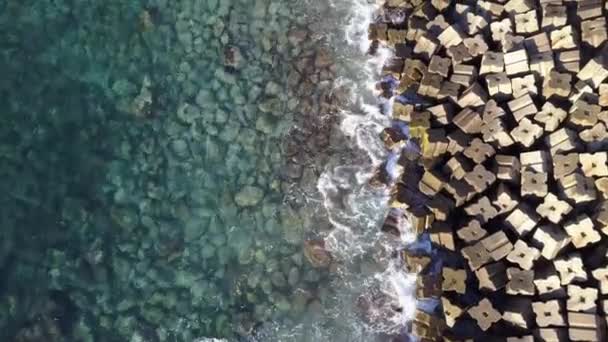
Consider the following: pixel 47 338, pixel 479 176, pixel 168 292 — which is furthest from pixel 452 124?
pixel 47 338

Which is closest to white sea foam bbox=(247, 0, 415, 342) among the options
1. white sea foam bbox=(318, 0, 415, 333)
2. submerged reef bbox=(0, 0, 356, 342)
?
white sea foam bbox=(318, 0, 415, 333)

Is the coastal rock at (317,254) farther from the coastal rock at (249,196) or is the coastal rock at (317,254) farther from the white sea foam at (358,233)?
the coastal rock at (249,196)

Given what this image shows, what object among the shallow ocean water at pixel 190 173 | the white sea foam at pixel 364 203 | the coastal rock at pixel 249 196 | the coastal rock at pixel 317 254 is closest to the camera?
the white sea foam at pixel 364 203

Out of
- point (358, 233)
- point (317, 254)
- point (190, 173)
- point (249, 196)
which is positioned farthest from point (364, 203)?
point (190, 173)

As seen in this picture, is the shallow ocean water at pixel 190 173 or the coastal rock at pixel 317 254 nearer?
the shallow ocean water at pixel 190 173

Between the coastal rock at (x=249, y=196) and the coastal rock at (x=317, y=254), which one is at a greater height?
the coastal rock at (x=249, y=196)

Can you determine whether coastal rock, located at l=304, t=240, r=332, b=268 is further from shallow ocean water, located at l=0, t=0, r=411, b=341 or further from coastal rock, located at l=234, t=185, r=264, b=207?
coastal rock, located at l=234, t=185, r=264, b=207

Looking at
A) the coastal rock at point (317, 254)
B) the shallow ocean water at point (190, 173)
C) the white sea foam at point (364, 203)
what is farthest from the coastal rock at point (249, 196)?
the coastal rock at point (317, 254)
